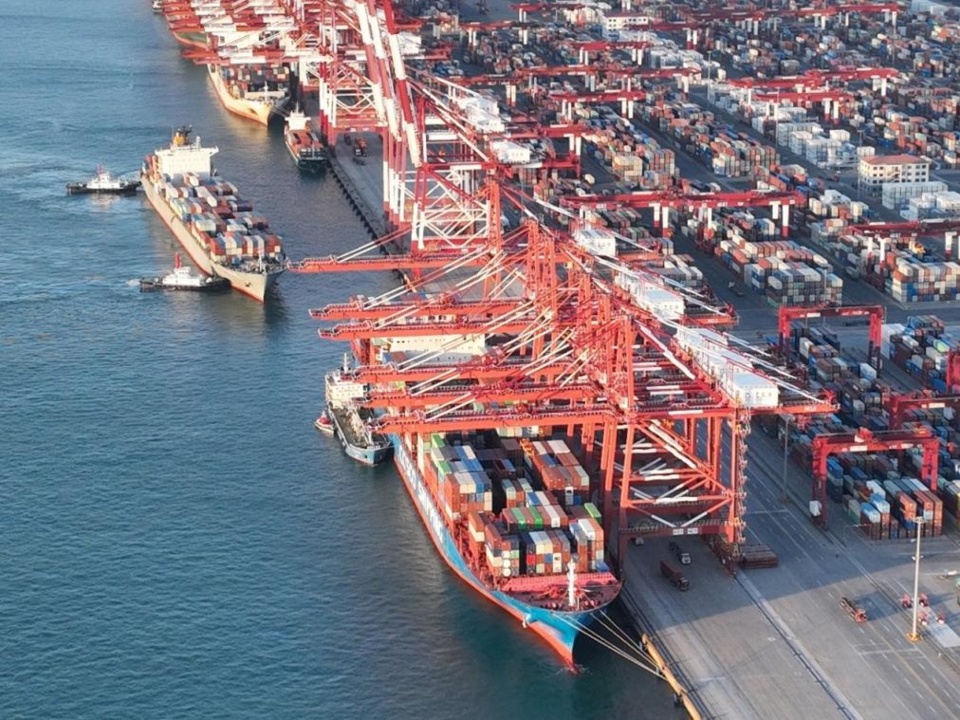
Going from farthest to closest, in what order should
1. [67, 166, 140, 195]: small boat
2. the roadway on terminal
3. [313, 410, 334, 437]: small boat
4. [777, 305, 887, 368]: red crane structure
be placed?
1. [67, 166, 140, 195]: small boat
2. [777, 305, 887, 368]: red crane structure
3. [313, 410, 334, 437]: small boat
4. the roadway on terminal

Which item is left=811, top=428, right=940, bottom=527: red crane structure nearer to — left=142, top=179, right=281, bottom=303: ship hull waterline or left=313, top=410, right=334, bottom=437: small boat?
left=313, top=410, right=334, bottom=437: small boat

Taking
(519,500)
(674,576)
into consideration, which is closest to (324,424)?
(519,500)

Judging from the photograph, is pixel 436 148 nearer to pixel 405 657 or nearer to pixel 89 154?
pixel 89 154

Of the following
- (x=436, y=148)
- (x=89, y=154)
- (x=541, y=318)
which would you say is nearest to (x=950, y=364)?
(x=541, y=318)

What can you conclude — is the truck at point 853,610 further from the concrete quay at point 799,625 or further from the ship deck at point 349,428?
the ship deck at point 349,428

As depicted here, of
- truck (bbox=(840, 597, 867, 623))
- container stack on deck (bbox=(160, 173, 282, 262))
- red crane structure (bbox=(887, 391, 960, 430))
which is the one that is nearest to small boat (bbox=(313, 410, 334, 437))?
container stack on deck (bbox=(160, 173, 282, 262))

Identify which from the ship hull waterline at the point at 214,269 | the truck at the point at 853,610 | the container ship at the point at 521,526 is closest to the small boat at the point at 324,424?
the container ship at the point at 521,526
